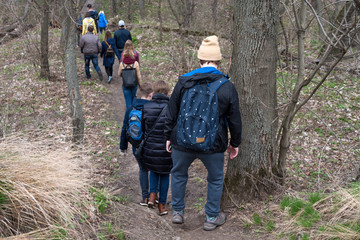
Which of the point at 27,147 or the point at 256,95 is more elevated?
the point at 256,95

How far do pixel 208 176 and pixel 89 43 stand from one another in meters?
8.61

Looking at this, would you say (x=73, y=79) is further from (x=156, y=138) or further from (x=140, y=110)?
(x=156, y=138)

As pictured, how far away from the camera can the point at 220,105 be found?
3.58 m

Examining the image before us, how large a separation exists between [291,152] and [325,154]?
0.69m

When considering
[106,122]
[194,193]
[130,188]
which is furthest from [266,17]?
[106,122]

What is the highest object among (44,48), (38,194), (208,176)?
(44,48)

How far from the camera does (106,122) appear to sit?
8828mm

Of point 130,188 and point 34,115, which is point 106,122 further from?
point 130,188

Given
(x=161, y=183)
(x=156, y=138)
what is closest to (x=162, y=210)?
(x=161, y=183)

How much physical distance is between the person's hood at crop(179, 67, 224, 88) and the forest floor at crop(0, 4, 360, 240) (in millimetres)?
1560

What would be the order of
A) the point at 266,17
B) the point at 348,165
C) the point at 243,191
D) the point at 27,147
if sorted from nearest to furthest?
the point at 27,147 → the point at 266,17 → the point at 243,191 → the point at 348,165

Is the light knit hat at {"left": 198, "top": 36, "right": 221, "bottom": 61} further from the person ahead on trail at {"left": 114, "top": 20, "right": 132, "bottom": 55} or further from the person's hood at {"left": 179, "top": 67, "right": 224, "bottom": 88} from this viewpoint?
the person ahead on trail at {"left": 114, "top": 20, "right": 132, "bottom": 55}

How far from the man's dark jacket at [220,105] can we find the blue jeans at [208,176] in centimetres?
10

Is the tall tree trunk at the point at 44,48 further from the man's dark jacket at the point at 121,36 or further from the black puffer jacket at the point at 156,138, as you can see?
the black puffer jacket at the point at 156,138
